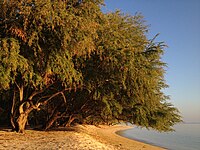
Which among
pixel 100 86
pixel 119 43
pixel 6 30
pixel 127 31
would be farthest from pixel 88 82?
pixel 6 30

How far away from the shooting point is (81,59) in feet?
65.6

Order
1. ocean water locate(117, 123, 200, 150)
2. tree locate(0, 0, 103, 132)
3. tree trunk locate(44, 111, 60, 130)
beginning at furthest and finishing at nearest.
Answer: ocean water locate(117, 123, 200, 150), tree trunk locate(44, 111, 60, 130), tree locate(0, 0, 103, 132)

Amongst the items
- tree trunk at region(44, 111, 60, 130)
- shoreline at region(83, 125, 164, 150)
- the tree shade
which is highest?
the tree shade

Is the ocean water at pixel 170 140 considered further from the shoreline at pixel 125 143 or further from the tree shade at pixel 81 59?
the tree shade at pixel 81 59

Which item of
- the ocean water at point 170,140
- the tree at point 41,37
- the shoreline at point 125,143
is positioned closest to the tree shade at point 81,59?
the tree at point 41,37

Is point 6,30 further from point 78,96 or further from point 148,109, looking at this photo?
point 148,109

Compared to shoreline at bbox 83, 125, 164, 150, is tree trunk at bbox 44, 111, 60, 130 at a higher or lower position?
higher

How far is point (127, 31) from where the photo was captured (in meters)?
23.3

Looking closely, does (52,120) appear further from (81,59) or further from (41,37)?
(41,37)

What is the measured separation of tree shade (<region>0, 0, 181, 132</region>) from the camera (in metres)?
16.0

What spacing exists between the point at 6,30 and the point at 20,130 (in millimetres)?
7743

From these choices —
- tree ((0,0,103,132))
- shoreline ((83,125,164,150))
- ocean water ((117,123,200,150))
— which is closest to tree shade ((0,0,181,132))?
tree ((0,0,103,132))

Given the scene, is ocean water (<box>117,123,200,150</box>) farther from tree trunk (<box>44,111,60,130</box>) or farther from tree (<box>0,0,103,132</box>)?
tree (<box>0,0,103,132</box>)

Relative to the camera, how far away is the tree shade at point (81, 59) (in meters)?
16.0
